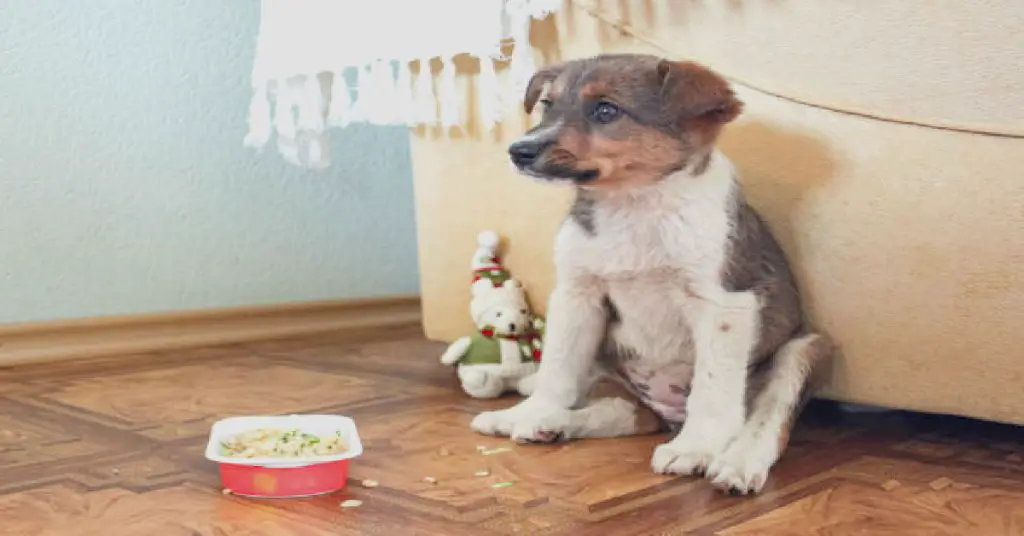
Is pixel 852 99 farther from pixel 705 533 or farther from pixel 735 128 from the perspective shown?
pixel 705 533

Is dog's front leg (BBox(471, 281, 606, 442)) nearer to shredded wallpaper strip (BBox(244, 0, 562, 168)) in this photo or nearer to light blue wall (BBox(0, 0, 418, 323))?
shredded wallpaper strip (BBox(244, 0, 562, 168))

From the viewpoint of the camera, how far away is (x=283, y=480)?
126 cm

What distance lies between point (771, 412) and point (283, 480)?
62 cm

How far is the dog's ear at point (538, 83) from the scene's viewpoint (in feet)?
5.15

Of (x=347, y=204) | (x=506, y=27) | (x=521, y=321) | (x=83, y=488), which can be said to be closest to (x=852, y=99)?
(x=506, y=27)

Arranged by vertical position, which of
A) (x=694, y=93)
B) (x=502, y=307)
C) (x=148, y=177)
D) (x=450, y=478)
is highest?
(x=694, y=93)

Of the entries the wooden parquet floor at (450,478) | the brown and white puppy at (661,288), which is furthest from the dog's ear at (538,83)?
the wooden parquet floor at (450,478)

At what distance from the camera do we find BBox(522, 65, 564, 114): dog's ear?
157cm

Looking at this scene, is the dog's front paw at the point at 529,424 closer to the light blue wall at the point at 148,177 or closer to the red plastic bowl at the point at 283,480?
the red plastic bowl at the point at 283,480

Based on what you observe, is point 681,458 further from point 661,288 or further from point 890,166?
point 890,166

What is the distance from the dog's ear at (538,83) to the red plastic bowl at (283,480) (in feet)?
2.04

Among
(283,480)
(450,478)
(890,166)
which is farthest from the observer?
(890,166)

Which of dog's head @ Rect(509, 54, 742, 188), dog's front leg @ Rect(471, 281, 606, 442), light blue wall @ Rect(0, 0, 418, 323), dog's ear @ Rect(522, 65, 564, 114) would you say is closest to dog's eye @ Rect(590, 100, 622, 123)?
dog's head @ Rect(509, 54, 742, 188)

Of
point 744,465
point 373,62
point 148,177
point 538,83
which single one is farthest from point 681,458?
point 148,177
